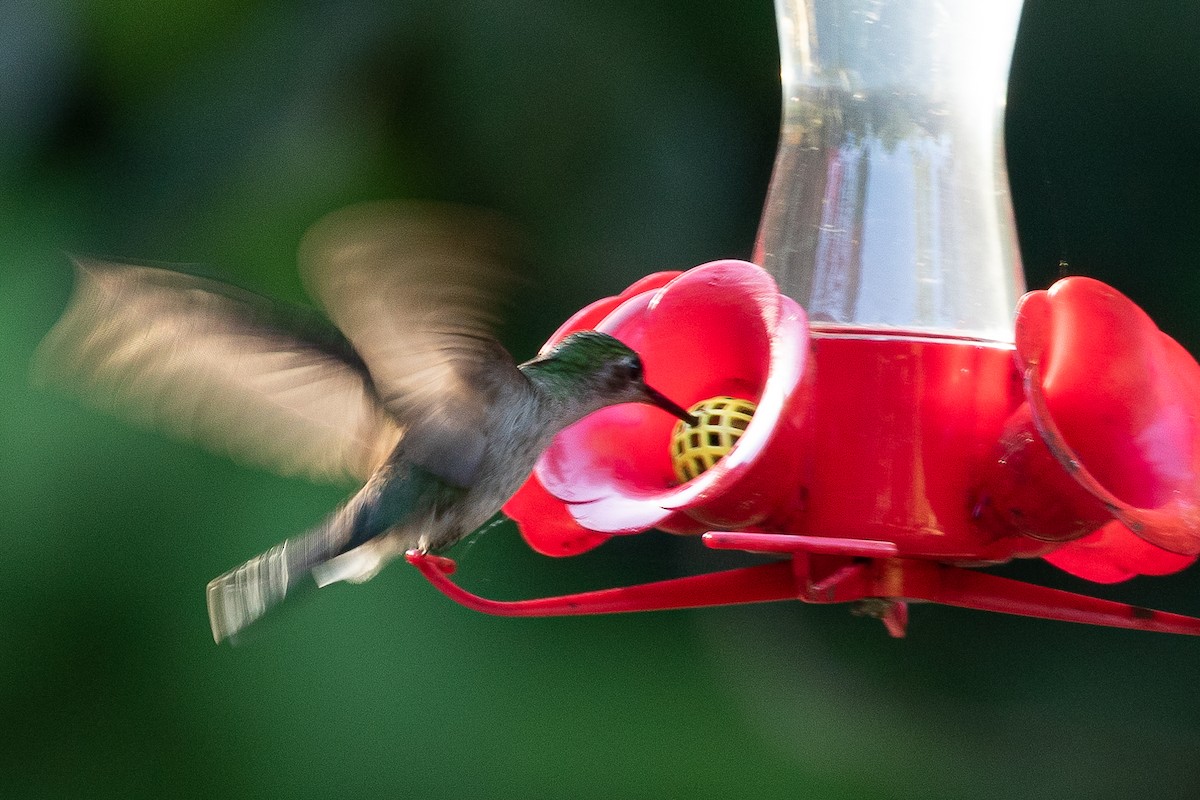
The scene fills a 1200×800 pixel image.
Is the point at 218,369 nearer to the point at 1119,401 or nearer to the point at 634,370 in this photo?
the point at 634,370

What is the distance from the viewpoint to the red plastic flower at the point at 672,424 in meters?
2.41

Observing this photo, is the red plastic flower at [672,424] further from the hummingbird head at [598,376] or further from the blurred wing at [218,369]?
the blurred wing at [218,369]

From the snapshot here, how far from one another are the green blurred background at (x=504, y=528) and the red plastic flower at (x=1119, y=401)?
7.15 feet

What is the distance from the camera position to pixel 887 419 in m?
2.64

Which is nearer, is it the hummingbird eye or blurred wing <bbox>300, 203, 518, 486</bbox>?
blurred wing <bbox>300, 203, 518, 486</bbox>

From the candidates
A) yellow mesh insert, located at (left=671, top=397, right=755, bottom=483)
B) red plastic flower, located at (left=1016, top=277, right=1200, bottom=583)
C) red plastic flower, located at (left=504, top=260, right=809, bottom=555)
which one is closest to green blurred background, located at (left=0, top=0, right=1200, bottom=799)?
red plastic flower, located at (left=504, top=260, right=809, bottom=555)

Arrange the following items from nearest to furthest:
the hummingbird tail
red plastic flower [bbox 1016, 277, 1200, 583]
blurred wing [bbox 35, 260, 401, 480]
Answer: blurred wing [bbox 35, 260, 401, 480], red plastic flower [bbox 1016, 277, 1200, 583], the hummingbird tail

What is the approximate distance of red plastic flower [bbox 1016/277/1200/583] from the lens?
2592 mm

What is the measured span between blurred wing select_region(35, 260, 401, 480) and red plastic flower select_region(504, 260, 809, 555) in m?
0.38

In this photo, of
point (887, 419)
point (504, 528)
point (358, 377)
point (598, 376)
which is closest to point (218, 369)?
point (358, 377)

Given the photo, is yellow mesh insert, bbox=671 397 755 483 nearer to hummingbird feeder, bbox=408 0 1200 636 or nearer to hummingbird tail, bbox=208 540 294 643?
hummingbird feeder, bbox=408 0 1200 636

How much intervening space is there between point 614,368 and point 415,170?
2.58m

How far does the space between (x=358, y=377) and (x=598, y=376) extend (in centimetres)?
45

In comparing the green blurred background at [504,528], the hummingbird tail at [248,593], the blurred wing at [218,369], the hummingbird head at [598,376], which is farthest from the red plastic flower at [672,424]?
the green blurred background at [504,528]
